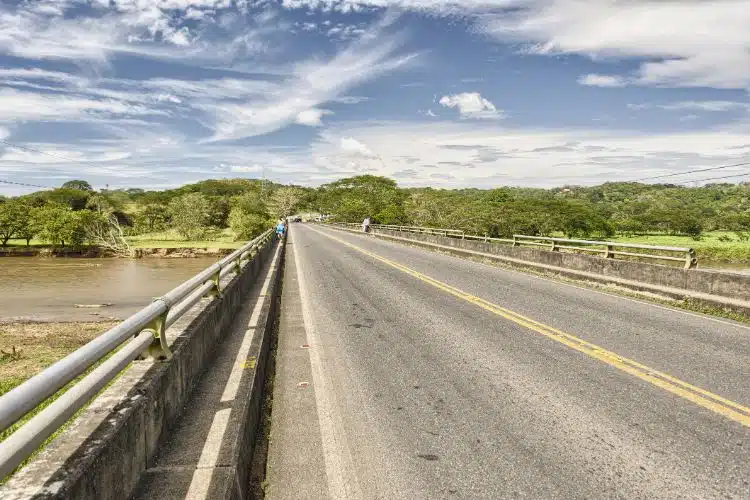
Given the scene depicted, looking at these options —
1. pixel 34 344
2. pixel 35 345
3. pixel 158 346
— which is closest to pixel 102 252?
pixel 34 344

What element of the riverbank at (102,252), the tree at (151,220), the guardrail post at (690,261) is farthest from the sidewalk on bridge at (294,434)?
the tree at (151,220)

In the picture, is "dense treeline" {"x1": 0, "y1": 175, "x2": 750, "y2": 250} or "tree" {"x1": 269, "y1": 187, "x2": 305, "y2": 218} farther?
"tree" {"x1": 269, "y1": 187, "x2": 305, "y2": 218}

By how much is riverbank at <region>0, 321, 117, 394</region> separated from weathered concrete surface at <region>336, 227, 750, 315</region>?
46.8 feet

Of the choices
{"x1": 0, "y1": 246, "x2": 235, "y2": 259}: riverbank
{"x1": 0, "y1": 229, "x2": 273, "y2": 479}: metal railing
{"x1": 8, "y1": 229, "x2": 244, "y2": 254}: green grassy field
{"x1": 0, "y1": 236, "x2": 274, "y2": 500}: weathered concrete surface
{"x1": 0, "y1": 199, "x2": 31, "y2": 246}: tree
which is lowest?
{"x1": 0, "y1": 246, "x2": 235, "y2": 259}: riverbank

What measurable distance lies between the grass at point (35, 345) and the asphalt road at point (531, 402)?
6.91 m

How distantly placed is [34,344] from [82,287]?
82.8 feet

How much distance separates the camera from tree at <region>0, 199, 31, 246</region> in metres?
76.8

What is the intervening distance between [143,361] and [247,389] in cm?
99

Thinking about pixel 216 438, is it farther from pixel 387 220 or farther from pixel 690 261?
pixel 387 220

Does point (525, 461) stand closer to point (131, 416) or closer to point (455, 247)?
point (131, 416)

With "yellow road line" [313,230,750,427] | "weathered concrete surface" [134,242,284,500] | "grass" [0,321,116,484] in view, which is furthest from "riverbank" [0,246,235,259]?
"weathered concrete surface" [134,242,284,500]

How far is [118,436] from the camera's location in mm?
2637

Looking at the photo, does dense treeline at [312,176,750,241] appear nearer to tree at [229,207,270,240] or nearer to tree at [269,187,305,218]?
tree at [229,207,270,240]

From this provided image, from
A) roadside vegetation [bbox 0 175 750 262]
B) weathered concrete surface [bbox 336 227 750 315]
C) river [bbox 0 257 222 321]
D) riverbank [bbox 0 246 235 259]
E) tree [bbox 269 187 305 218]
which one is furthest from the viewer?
tree [bbox 269 187 305 218]
